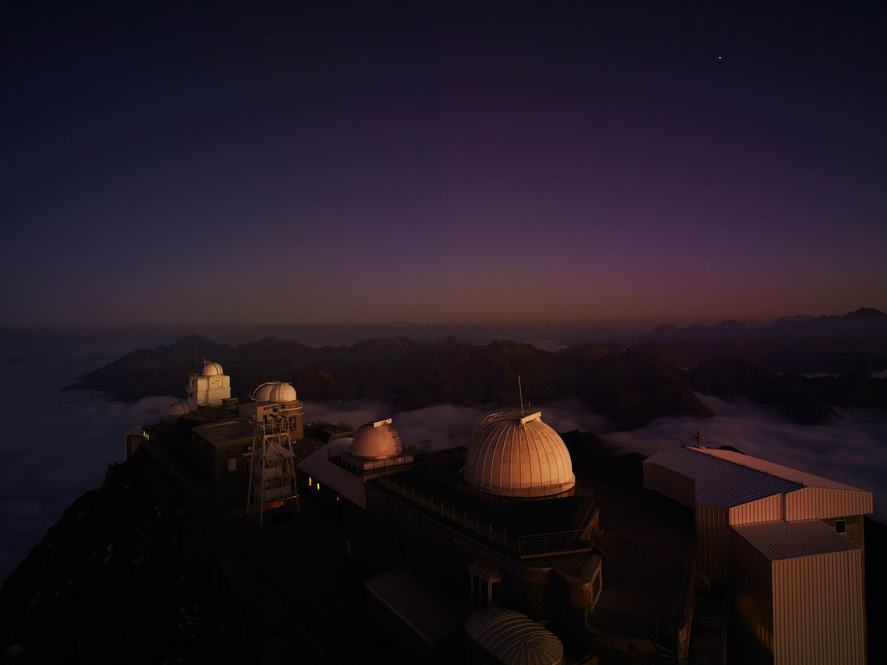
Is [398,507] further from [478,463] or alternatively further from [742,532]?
[742,532]

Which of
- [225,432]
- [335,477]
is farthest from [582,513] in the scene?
[225,432]

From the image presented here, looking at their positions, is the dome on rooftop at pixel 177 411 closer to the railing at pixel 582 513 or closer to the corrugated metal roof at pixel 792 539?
the railing at pixel 582 513

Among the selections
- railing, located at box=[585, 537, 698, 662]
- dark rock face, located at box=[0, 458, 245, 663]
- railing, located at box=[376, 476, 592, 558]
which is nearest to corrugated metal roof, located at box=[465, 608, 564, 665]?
railing, located at box=[585, 537, 698, 662]

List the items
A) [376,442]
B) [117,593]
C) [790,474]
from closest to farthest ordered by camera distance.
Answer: [790,474]
[376,442]
[117,593]

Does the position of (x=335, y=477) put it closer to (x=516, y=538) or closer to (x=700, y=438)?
(x=516, y=538)

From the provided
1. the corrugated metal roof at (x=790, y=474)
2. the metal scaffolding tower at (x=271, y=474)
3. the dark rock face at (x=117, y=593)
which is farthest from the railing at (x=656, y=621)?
→ the metal scaffolding tower at (x=271, y=474)

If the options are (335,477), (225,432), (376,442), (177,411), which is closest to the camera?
(376,442)

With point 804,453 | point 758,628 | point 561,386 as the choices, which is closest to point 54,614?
point 758,628
